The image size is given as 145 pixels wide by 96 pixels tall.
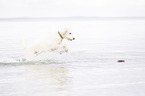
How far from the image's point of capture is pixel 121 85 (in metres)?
6.70

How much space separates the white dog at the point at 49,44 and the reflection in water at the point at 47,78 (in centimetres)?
47

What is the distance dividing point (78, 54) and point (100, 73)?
341cm

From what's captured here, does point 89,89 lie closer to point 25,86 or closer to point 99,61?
point 25,86

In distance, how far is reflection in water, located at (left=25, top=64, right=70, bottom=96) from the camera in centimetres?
641

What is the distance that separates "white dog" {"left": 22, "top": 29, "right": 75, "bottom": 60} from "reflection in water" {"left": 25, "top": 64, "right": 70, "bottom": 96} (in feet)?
1.54

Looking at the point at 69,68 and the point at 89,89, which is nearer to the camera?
the point at 89,89

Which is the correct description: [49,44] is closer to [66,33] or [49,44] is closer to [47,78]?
[66,33]

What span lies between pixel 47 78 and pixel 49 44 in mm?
2093

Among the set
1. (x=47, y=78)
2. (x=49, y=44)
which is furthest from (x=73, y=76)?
(x=49, y=44)

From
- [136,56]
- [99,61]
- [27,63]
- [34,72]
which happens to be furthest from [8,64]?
[136,56]

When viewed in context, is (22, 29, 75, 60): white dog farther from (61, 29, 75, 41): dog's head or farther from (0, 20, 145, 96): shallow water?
(0, 20, 145, 96): shallow water

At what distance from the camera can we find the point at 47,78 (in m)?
7.42

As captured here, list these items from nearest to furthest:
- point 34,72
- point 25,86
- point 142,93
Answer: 1. point 142,93
2. point 25,86
3. point 34,72

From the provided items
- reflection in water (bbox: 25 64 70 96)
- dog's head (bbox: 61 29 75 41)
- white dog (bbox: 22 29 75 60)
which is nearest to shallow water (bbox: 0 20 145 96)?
reflection in water (bbox: 25 64 70 96)
